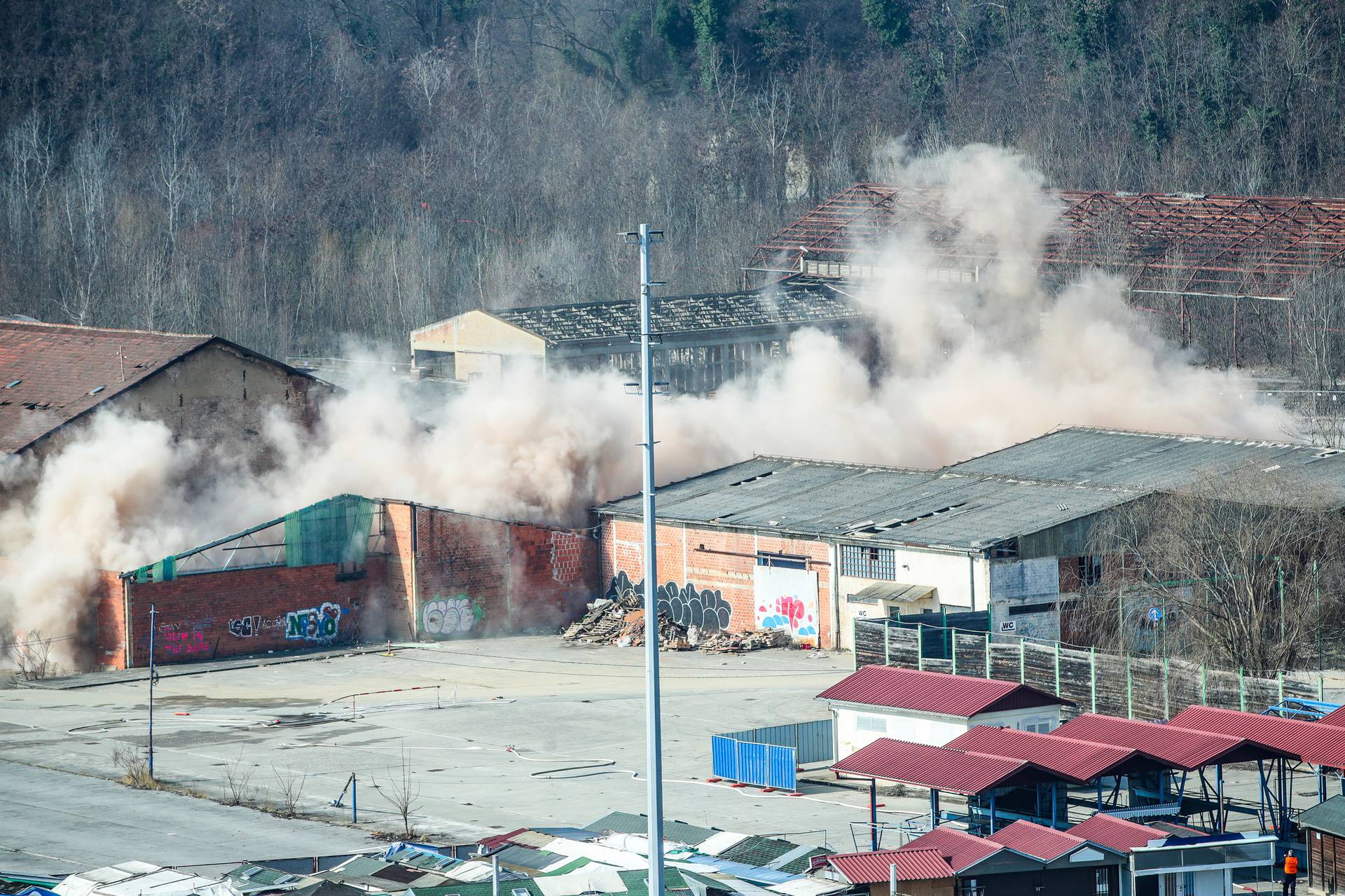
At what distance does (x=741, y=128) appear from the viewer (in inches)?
4850

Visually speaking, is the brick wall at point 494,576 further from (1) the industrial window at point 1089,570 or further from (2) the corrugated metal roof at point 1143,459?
(1) the industrial window at point 1089,570

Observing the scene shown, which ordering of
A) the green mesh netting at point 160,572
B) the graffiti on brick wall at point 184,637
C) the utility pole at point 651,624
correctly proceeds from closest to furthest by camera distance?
the utility pole at point 651,624, the green mesh netting at point 160,572, the graffiti on brick wall at point 184,637

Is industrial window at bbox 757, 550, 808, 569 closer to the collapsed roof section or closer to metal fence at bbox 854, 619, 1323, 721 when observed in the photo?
metal fence at bbox 854, 619, 1323, 721

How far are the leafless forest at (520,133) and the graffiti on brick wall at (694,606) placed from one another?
4502cm

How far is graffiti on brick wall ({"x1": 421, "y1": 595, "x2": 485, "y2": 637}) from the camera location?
56938 millimetres

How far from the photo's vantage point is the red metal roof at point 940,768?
32.6m

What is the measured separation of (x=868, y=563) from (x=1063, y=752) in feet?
62.9

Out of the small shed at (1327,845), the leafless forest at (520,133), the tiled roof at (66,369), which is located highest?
the leafless forest at (520,133)

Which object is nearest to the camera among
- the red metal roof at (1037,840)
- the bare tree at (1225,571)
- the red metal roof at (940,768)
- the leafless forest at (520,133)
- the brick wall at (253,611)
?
the red metal roof at (1037,840)

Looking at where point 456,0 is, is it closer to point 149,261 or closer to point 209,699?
point 149,261

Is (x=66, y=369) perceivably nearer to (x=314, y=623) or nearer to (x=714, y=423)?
(x=314, y=623)

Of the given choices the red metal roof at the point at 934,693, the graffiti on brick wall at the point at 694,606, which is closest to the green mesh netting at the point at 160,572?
the graffiti on brick wall at the point at 694,606

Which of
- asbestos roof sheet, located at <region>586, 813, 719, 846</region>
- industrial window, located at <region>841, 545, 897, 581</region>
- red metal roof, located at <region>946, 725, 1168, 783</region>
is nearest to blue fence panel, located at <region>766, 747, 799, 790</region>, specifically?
red metal roof, located at <region>946, 725, 1168, 783</region>

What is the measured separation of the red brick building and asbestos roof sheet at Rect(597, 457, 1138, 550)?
126 inches
